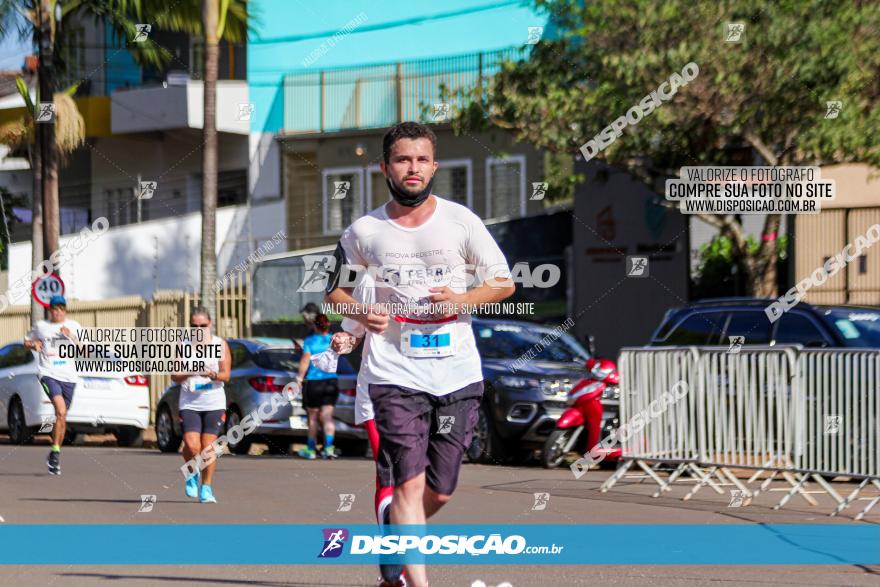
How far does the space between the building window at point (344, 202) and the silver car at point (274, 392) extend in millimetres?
Result: 13654

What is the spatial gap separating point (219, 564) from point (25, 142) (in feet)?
69.7

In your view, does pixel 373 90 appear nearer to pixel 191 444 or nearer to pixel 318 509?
pixel 191 444

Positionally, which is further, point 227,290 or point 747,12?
point 227,290

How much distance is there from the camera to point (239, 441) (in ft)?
65.6

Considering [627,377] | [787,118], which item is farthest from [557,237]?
[627,377]

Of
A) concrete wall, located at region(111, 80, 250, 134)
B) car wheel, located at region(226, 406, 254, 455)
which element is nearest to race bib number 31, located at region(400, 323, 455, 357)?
car wheel, located at region(226, 406, 254, 455)

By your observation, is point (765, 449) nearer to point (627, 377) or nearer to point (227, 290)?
point (627, 377)

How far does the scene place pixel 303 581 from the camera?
8.16 metres

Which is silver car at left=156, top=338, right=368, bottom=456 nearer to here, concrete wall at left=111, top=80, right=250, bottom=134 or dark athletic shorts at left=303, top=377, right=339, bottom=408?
dark athletic shorts at left=303, top=377, right=339, bottom=408

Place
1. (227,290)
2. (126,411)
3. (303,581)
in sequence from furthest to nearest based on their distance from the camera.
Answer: (227,290) → (126,411) → (303,581)

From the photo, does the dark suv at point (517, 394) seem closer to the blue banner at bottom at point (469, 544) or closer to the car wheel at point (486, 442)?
the car wheel at point (486, 442)

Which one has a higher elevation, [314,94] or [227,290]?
[314,94]

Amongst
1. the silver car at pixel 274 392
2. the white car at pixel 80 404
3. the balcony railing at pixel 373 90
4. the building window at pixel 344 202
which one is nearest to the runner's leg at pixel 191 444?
the silver car at pixel 274 392

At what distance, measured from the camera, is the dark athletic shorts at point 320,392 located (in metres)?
18.1
